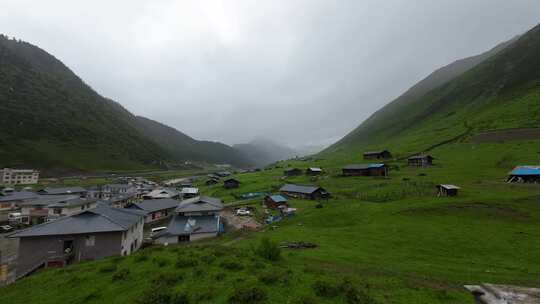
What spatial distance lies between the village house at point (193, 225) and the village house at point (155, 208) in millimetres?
12718

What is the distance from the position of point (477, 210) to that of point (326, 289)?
3638cm

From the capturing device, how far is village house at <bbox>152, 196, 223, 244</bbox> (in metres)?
39.3

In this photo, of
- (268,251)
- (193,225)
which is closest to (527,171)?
(268,251)

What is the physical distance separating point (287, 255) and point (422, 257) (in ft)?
41.4

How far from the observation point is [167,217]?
195 ft

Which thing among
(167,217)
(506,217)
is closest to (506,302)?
(506,217)

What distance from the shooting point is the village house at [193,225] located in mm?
39344

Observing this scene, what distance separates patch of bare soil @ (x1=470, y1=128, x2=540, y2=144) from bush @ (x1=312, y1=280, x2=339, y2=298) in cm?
11351

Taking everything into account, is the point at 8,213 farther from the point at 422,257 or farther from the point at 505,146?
the point at 505,146

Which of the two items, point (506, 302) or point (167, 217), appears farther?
point (167, 217)

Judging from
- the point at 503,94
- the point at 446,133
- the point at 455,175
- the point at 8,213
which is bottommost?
the point at 8,213

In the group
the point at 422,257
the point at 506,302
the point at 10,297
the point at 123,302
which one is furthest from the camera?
the point at 422,257

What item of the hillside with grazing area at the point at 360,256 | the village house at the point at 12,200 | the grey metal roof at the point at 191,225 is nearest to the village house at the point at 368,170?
the hillside with grazing area at the point at 360,256

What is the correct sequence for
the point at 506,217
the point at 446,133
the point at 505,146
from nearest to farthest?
the point at 506,217, the point at 505,146, the point at 446,133
